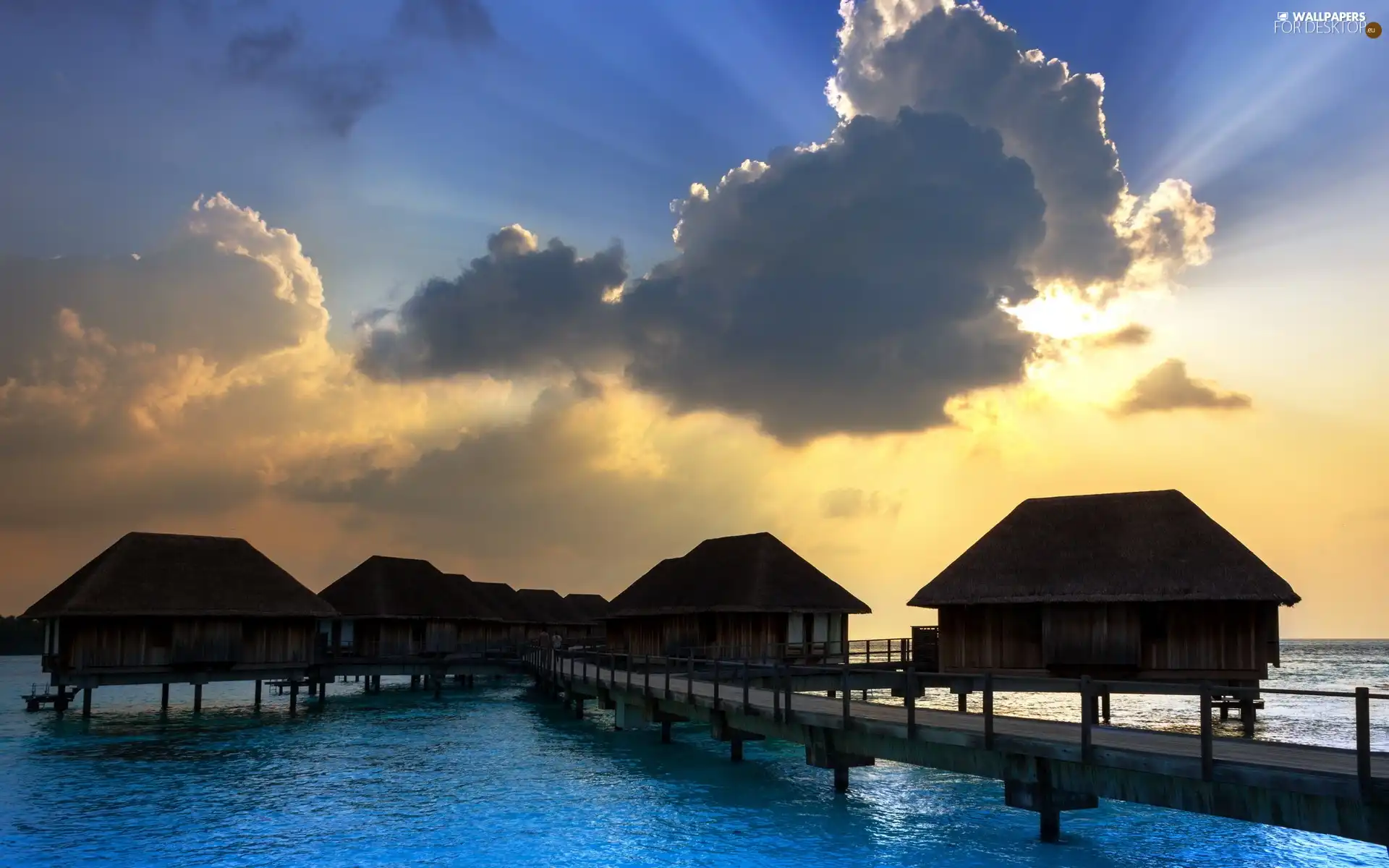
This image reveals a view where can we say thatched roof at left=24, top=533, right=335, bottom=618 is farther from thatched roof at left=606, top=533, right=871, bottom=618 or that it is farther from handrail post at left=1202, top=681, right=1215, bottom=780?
handrail post at left=1202, top=681, right=1215, bottom=780

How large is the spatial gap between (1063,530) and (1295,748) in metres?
19.5

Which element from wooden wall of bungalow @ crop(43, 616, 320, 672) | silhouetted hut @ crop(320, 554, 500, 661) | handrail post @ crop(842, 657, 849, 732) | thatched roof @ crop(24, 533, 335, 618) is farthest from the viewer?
silhouetted hut @ crop(320, 554, 500, 661)

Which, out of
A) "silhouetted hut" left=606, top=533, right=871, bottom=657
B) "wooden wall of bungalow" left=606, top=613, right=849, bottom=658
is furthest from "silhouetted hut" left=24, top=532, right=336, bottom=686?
"wooden wall of bungalow" left=606, top=613, right=849, bottom=658

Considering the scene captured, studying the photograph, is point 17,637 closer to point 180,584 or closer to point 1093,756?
point 180,584

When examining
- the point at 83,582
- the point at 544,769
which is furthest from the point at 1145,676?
the point at 83,582

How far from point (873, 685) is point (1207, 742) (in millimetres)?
13303

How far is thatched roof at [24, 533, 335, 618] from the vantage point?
38781 millimetres

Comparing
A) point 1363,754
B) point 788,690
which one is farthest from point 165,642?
point 1363,754

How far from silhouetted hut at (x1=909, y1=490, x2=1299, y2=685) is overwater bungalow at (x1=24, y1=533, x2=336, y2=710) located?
25983mm

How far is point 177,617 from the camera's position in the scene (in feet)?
131

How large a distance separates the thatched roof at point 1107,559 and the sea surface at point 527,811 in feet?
27.6

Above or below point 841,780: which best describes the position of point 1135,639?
above

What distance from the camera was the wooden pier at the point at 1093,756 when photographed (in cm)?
1120

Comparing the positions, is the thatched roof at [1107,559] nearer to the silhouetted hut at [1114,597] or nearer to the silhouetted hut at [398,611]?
the silhouetted hut at [1114,597]
